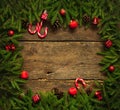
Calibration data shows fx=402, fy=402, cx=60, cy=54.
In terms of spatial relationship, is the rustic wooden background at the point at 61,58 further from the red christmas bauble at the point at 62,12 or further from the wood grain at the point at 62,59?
the red christmas bauble at the point at 62,12

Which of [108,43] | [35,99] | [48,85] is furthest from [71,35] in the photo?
[35,99]

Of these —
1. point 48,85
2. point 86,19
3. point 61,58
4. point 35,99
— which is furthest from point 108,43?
point 35,99

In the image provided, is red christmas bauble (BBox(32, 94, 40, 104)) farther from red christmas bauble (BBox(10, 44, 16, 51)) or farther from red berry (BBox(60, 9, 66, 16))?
red berry (BBox(60, 9, 66, 16))

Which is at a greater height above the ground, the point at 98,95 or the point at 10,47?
the point at 10,47

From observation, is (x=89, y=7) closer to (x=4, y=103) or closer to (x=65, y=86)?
(x=65, y=86)

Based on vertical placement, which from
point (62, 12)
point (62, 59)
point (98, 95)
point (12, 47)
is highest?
point (62, 12)

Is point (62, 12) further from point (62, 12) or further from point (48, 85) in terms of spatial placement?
point (48, 85)
